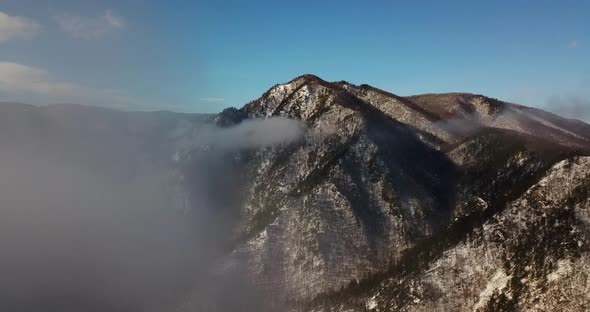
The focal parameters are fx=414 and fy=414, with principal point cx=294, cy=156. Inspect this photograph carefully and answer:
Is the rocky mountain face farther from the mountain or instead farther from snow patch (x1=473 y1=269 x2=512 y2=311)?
the mountain

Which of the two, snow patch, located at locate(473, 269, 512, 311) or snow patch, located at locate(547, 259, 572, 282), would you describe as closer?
snow patch, located at locate(547, 259, 572, 282)

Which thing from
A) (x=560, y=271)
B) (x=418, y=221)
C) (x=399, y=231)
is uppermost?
(x=560, y=271)

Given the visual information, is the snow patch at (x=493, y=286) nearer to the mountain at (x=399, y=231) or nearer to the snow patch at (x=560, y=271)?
the mountain at (x=399, y=231)

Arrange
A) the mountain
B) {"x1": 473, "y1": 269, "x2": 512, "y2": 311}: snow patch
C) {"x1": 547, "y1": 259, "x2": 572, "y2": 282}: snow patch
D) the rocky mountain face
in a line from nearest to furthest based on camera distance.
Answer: {"x1": 547, "y1": 259, "x2": 572, "y2": 282}: snow patch
the rocky mountain face
the mountain
{"x1": 473, "y1": 269, "x2": 512, "y2": 311}: snow patch

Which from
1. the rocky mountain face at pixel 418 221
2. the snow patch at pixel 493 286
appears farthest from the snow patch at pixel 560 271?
the snow patch at pixel 493 286

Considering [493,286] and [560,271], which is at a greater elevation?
[560,271]

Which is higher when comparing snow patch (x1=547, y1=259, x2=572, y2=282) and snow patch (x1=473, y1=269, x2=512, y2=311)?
snow patch (x1=547, y1=259, x2=572, y2=282)

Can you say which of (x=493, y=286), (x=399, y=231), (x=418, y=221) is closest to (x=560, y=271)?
(x=493, y=286)

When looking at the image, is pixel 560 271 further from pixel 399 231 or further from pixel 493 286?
pixel 399 231

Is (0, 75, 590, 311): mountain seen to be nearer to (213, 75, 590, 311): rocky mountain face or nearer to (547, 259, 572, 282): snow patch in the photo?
(547, 259, 572, 282): snow patch

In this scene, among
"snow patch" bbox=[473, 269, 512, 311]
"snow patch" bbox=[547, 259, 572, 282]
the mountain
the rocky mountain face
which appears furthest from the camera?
"snow patch" bbox=[473, 269, 512, 311]

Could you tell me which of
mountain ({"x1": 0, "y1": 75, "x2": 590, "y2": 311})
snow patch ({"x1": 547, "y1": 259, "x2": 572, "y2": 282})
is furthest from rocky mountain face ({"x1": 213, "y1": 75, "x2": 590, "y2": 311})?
mountain ({"x1": 0, "y1": 75, "x2": 590, "y2": 311})
